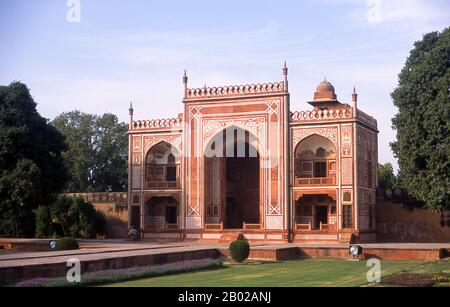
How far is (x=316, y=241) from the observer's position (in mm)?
29391

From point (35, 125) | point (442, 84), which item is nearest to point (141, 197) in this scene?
point (35, 125)

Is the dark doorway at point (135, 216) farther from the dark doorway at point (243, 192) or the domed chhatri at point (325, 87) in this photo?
the domed chhatri at point (325, 87)

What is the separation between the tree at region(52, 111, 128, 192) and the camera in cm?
4391

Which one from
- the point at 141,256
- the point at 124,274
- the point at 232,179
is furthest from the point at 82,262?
the point at 232,179

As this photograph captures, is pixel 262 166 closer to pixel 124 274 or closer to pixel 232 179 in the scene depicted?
pixel 232 179

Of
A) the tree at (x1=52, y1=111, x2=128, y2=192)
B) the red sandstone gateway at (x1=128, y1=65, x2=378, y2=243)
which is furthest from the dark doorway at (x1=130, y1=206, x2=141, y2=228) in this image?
the tree at (x1=52, y1=111, x2=128, y2=192)

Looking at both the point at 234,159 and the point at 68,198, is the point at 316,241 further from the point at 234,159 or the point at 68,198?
the point at 68,198

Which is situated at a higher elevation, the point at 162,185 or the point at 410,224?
the point at 162,185

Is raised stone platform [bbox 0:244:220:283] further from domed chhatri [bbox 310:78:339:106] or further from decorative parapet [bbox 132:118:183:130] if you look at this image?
domed chhatri [bbox 310:78:339:106]

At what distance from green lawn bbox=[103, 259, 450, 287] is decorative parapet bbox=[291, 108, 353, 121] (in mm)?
9285

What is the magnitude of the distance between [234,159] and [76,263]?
20271 millimetres

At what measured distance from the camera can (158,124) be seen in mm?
33594

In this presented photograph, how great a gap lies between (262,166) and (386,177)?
38.6ft

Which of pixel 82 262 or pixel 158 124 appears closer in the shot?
pixel 82 262
